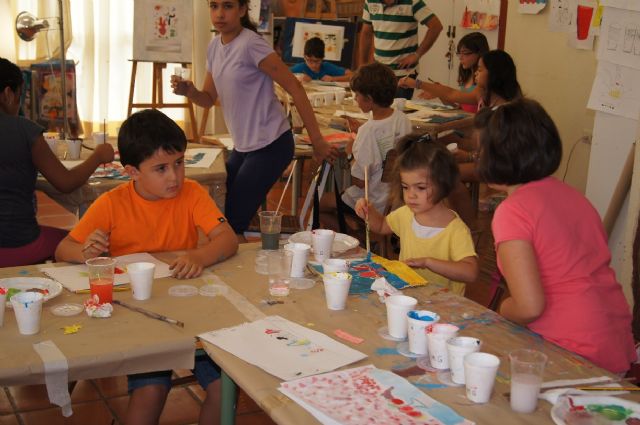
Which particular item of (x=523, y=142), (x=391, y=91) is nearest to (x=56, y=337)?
(x=523, y=142)

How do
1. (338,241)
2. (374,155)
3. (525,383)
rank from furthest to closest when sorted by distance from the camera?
1. (374,155)
2. (338,241)
3. (525,383)

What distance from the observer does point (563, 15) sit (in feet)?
20.9

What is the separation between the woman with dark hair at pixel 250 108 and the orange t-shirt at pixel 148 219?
1.09 metres

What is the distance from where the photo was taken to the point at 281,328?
1.92 meters

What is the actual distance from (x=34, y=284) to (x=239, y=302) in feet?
1.79

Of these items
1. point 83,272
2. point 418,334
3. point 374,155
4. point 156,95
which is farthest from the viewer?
point 156,95

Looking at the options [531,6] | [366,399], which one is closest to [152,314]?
[366,399]

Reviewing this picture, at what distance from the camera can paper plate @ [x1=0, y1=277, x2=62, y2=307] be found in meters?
2.10

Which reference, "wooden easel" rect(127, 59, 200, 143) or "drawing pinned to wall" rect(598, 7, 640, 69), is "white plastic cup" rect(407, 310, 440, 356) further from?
"wooden easel" rect(127, 59, 200, 143)

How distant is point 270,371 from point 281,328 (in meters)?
0.25

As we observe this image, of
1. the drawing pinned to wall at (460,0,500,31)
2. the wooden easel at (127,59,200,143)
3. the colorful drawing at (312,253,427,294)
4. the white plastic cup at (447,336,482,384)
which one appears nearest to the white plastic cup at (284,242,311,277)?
the colorful drawing at (312,253,427,294)

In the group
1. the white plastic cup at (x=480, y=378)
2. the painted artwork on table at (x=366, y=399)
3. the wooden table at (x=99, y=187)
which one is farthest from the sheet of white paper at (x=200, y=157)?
the white plastic cup at (x=480, y=378)

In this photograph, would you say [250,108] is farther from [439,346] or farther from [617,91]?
[439,346]

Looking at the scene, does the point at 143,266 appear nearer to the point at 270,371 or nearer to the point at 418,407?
the point at 270,371
